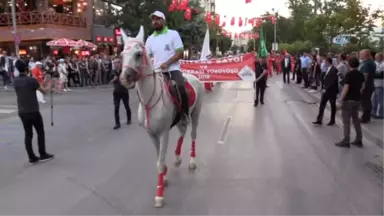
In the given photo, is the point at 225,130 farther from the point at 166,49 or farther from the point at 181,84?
the point at 166,49

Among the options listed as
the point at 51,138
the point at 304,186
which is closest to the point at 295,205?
the point at 304,186

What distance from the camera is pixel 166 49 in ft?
21.0

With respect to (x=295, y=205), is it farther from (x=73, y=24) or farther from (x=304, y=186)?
(x=73, y=24)

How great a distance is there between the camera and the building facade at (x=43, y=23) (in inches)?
1319

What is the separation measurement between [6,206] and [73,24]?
33.2 metres

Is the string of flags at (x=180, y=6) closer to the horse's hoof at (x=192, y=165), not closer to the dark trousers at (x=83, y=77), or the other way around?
the dark trousers at (x=83, y=77)

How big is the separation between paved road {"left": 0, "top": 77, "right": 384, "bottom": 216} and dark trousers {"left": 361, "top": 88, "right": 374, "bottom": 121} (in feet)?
3.51

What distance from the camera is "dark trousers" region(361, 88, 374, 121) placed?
11777 millimetres

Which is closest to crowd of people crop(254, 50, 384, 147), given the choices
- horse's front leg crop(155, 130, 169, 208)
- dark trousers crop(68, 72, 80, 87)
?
horse's front leg crop(155, 130, 169, 208)

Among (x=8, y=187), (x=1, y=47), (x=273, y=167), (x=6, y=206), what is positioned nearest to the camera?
(x=6, y=206)

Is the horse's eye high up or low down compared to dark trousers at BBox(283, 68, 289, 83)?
up

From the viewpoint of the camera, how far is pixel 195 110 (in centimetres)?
777

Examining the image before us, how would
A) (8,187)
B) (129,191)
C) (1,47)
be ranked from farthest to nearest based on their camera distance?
(1,47) → (8,187) → (129,191)

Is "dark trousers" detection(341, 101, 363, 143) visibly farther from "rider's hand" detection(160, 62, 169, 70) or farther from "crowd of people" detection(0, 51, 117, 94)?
"crowd of people" detection(0, 51, 117, 94)
